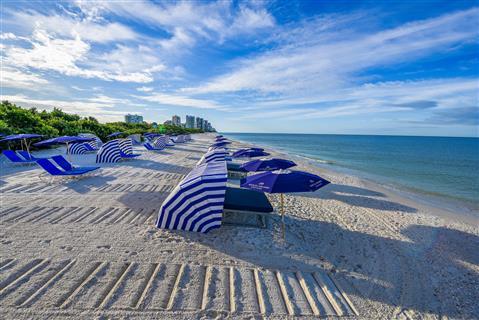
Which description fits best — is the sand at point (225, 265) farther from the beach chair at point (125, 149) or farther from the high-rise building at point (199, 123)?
the high-rise building at point (199, 123)

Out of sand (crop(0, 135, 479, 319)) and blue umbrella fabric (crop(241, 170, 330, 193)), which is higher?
blue umbrella fabric (crop(241, 170, 330, 193))

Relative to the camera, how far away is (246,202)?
17.8 feet

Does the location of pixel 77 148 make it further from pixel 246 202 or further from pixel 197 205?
pixel 246 202

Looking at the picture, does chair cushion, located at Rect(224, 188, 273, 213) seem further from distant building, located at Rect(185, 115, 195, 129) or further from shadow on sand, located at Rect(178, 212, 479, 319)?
distant building, located at Rect(185, 115, 195, 129)

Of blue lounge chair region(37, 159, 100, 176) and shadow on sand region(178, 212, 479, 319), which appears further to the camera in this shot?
blue lounge chair region(37, 159, 100, 176)

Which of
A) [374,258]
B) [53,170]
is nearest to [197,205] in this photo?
[374,258]

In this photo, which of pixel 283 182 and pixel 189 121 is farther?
pixel 189 121

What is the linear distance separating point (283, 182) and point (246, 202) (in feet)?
4.79

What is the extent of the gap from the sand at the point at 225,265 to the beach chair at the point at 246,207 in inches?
15.1

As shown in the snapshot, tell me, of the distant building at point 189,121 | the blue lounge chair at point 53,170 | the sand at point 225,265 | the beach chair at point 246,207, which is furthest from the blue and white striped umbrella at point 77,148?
the distant building at point 189,121

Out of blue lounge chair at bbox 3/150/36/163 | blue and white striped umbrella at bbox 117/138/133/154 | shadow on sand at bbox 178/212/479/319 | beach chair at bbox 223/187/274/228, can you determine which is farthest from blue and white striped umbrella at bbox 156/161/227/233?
blue lounge chair at bbox 3/150/36/163

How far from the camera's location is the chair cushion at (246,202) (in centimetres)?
522

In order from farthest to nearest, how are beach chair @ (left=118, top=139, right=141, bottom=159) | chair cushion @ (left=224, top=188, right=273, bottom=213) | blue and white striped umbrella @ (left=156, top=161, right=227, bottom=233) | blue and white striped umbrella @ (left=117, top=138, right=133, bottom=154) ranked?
blue and white striped umbrella @ (left=117, top=138, right=133, bottom=154) → beach chair @ (left=118, top=139, right=141, bottom=159) → chair cushion @ (left=224, top=188, right=273, bottom=213) → blue and white striped umbrella @ (left=156, top=161, right=227, bottom=233)

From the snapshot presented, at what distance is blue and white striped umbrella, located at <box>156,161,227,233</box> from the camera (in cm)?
462
